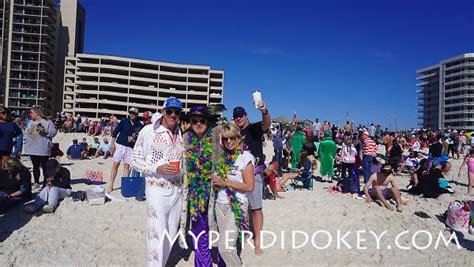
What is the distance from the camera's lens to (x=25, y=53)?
62938 mm

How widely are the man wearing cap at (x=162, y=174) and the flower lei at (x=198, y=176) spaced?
0.12 m

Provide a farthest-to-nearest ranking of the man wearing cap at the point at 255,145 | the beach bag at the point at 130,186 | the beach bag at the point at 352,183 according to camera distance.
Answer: the beach bag at the point at 352,183, the beach bag at the point at 130,186, the man wearing cap at the point at 255,145

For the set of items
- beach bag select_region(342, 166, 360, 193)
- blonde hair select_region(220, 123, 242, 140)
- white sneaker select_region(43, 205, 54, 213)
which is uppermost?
blonde hair select_region(220, 123, 242, 140)

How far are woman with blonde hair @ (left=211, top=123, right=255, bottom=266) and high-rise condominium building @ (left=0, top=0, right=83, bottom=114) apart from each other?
68296 millimetres

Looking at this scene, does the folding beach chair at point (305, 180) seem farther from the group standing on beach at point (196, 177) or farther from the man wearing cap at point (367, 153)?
the group standing on beach at point (196, 177)

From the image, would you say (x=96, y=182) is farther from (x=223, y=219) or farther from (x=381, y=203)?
(x=381, y=203)

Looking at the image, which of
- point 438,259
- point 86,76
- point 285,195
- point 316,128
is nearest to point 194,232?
point 438,259

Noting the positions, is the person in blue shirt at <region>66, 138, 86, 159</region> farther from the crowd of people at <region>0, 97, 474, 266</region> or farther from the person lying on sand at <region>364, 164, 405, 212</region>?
the person lying on sand at <region>364, 164, 405, 212</region>

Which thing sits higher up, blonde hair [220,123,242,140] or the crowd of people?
blonde hair [220,123,242,140]

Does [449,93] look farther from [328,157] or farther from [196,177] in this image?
[196,177]

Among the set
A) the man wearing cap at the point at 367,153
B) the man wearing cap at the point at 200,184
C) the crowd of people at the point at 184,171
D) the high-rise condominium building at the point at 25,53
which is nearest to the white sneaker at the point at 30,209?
the crowd of people at the point at 184,171

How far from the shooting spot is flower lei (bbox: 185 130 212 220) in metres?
3.46

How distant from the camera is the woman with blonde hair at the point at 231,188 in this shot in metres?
3.28

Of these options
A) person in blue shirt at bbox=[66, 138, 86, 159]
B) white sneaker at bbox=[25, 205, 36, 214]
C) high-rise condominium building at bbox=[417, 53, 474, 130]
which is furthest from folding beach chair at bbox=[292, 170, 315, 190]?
high-rise condominium building at bbox=[417, 53, 474, 130]
